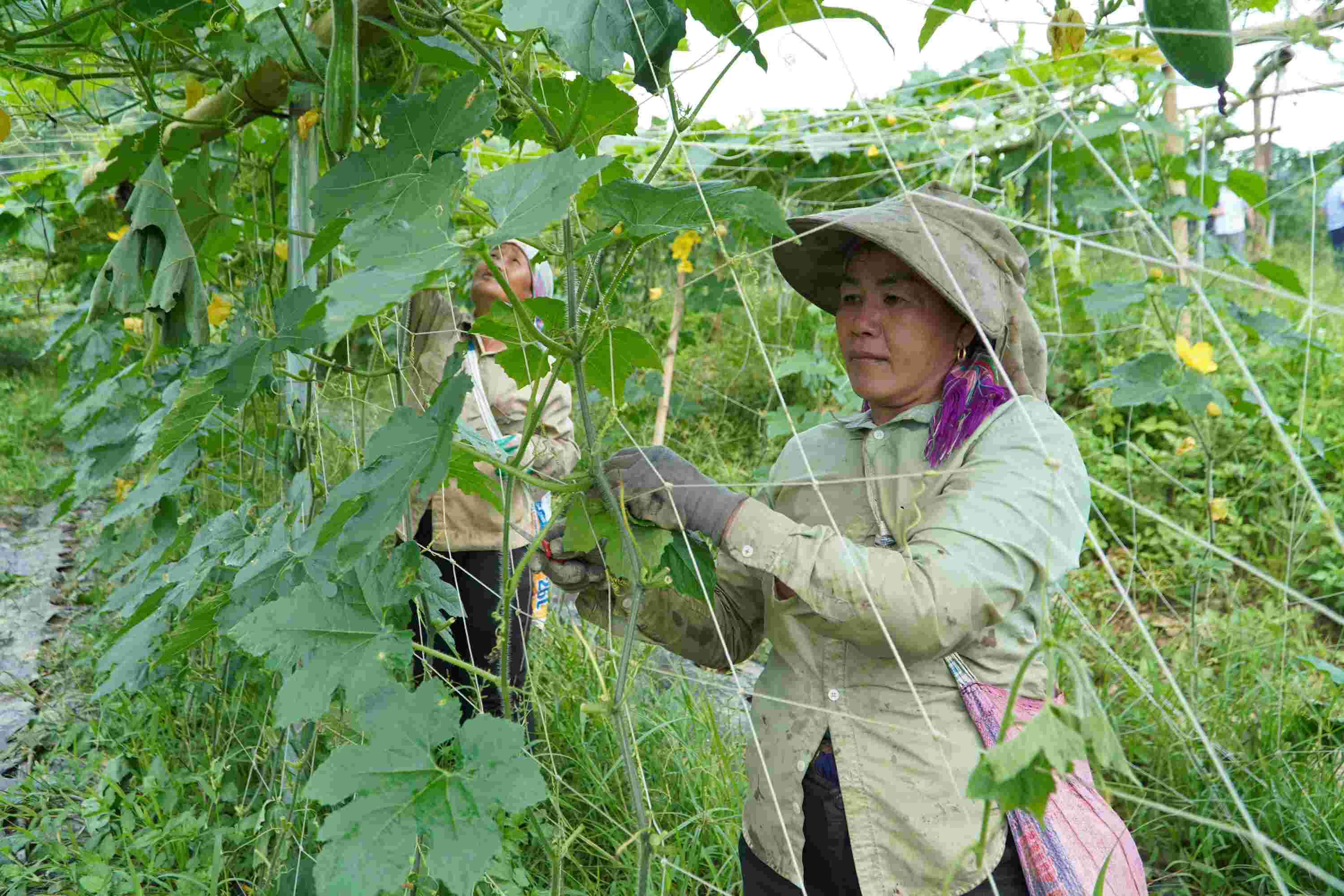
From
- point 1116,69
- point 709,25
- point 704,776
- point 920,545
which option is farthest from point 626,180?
point 1116,69

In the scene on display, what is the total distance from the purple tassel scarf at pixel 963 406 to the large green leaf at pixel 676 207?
1.57 ft

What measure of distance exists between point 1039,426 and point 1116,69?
2.15 metres

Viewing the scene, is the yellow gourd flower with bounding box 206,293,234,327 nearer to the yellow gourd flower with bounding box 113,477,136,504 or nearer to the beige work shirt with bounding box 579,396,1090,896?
the yellow gourd flower with bounding box 113,477,136,504

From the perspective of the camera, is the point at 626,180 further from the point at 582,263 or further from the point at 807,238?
the point at 807,238

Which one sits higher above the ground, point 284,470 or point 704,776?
point 284,470

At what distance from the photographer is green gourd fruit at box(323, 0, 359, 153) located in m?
1.01

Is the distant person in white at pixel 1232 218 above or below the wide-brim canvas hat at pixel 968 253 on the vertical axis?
below

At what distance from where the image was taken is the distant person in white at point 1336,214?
5.73 ft

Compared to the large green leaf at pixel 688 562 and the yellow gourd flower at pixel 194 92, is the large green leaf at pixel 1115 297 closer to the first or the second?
the large green leaf at pixel 688 562

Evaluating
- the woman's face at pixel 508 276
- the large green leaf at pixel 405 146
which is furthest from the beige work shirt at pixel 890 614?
the woman's face at pixel 508 276

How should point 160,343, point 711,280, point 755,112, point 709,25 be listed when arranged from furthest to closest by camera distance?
1. point 711,280
2. point 755,112
3. point 160,343
4. point 709,25

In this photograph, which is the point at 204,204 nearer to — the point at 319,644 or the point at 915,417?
the point at 319,644

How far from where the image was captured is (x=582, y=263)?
111 cm

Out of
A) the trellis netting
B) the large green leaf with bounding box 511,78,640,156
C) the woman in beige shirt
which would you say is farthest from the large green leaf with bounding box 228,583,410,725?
the woman in beige shirt
